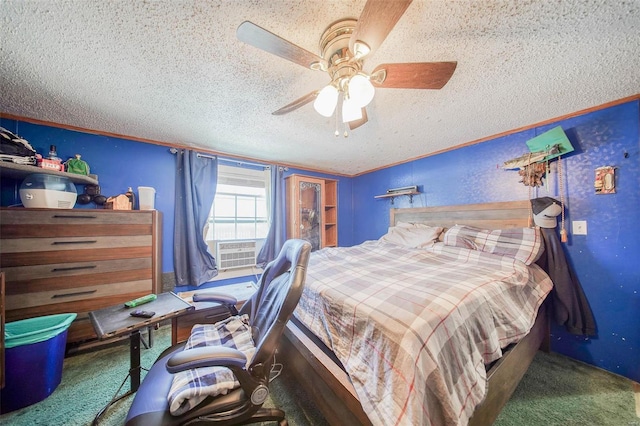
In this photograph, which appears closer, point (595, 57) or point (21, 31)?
point (21, 31)

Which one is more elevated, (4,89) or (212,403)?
(4,89)

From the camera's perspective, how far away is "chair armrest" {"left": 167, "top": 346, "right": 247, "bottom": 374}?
789mm

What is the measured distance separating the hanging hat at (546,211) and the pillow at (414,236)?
872 millimetres

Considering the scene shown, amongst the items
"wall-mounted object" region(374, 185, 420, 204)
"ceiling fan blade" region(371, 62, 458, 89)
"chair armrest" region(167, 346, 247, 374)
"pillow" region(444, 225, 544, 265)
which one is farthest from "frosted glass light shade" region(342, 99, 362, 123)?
"wall-mounted object" region(374, 185, 420, 204)

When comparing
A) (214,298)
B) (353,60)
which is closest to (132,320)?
(214,298)

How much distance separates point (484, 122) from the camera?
82.6 inches

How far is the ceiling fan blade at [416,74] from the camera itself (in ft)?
3.54

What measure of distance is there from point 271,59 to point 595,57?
77.2 inches

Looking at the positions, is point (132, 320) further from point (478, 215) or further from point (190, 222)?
point (478, 215)

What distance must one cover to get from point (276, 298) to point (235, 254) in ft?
6.99

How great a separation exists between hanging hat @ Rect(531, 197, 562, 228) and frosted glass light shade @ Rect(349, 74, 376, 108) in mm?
2046

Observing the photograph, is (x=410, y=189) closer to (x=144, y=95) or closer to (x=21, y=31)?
(x=144, y=95)

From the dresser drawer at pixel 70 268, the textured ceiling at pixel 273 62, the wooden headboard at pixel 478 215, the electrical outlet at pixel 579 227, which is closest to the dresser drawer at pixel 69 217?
the dresser drawer at pixel 70 268

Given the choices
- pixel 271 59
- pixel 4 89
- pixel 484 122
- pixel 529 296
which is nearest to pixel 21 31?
pixel 4 89
